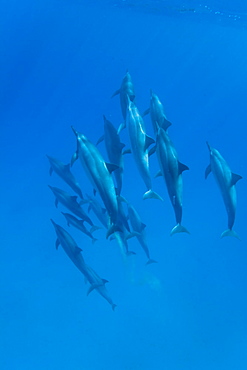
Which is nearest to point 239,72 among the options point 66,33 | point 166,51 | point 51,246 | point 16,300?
point 166,51

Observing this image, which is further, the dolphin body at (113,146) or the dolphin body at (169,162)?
the dolphin body at (113,146)

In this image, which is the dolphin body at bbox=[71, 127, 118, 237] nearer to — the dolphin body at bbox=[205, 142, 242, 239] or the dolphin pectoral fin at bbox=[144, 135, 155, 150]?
the dolphin pectoral fin at bbox=[144, 135, 155, 150]

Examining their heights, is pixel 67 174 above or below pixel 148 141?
above

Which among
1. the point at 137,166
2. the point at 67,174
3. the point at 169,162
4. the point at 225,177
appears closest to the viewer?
the point at 169,162

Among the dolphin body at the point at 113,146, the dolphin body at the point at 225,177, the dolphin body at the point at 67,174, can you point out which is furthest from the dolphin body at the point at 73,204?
the dolphin body at the point at 225,177

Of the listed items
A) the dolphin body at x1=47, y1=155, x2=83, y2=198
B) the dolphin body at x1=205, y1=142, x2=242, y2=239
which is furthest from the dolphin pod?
the dolphin body at x1=47, y1=155, x2=83, y2=198

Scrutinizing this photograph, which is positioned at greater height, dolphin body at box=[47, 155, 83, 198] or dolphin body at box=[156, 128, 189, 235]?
dolphin body at box=[47, 155, 83, 198]

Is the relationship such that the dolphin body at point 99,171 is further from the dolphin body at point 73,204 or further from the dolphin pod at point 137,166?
the dolphin body at point 73,204

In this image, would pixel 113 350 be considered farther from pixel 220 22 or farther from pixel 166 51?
pixel 166 51

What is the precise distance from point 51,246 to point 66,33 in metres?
20.8

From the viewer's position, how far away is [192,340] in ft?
37.8

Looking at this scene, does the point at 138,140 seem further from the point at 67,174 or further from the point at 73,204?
the point at 67,174

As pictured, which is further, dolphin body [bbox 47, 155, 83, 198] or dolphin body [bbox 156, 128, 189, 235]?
dolphin body [bbox 47, 155, 83, 198]

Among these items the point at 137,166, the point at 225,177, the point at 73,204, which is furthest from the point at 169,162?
the point at 73,204
